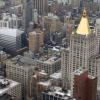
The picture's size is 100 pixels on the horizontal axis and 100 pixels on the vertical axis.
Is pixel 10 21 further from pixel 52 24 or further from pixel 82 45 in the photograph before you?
pixel 82 45

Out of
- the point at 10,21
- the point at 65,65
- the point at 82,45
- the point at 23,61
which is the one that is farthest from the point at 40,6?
the point at 82,45

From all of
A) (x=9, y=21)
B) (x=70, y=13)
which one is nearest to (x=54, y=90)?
(x=9, y=21)

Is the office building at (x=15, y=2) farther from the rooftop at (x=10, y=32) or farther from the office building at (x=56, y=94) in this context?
the office building at (x=56, y=94)

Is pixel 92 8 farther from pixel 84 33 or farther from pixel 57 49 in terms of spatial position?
pixel 84 33

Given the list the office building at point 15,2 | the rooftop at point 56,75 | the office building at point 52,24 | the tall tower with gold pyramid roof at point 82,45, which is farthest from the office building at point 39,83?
the office building at point 15,2

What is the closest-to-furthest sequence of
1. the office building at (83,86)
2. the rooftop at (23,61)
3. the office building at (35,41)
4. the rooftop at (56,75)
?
the office building at (83,86)
the rooftop at (56,75)
the rooftop at (23,61)
the office building at (35,41)

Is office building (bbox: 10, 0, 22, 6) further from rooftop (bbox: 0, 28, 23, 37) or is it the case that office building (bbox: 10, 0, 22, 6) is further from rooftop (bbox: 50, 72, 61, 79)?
rooftop (bbox: 50, 72, 61, 79)
